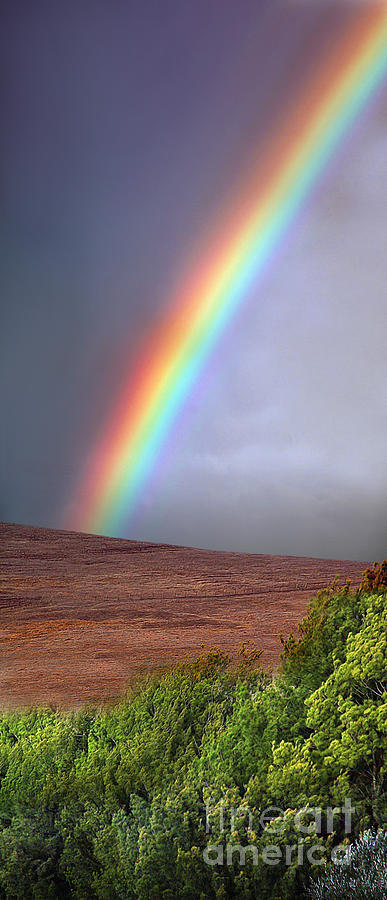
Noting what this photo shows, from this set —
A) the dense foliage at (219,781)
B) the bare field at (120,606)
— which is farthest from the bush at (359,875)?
the bare field at (120,606)

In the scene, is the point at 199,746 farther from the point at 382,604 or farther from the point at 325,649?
the point at 382,604

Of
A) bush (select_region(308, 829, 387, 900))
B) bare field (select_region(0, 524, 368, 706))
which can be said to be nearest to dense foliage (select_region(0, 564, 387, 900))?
bush (select_region(308, 829, 387, 900))

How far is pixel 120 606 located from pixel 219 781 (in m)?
9.95

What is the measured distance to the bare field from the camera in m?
10.9

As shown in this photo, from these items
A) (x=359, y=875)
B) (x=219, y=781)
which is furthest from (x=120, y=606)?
(x=359, y=875)

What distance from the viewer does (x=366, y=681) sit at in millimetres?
4625

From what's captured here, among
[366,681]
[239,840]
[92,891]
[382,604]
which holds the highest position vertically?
[382,604]

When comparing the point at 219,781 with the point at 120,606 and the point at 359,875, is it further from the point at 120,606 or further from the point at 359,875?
the point at 120,606

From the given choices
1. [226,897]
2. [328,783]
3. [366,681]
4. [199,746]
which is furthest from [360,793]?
[199,746]

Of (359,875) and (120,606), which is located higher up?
(120,606)

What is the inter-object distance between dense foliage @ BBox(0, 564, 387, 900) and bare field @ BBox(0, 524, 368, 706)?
3560 mm

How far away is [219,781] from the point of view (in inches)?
187

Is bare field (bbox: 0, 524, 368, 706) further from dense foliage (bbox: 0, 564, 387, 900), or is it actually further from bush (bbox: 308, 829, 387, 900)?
bush (bbox: 308, 829, 387, 900)

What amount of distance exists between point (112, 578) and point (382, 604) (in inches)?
459
